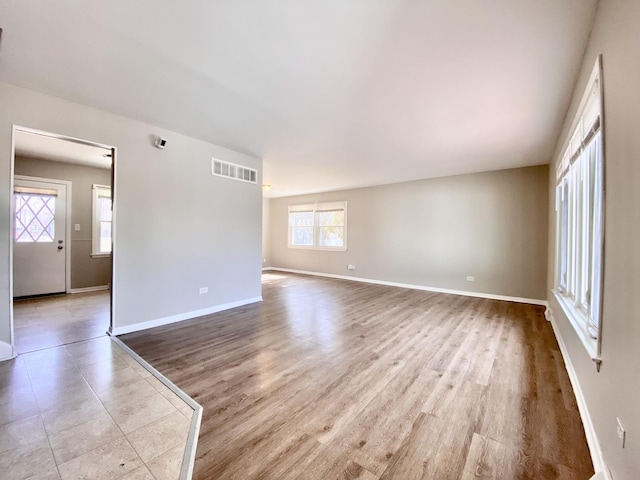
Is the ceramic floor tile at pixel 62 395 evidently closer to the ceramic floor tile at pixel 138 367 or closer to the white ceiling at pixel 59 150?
the ceramic floor tile at pixel 138 367

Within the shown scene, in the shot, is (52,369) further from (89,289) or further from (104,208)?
(104,208)

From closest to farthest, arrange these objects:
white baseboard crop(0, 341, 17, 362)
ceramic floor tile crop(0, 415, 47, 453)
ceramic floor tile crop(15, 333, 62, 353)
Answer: ceramic floor tile crop(0, 415, 47, 453) → white baseboard crop(0, 341, 17, 362) → ceramic floor tile crop(15, 333, 62, 353)

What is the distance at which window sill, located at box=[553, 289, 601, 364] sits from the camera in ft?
5.30

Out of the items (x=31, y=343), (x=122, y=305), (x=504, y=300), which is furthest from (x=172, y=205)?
(x=504, y=300)

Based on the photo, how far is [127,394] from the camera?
2.11 metres

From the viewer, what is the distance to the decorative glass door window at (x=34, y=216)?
4926 mm

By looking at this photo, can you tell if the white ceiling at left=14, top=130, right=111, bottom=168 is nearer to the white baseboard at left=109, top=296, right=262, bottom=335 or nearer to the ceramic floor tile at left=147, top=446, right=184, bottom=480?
the white baseboard at left=109, top=296, right=262, bottom=335

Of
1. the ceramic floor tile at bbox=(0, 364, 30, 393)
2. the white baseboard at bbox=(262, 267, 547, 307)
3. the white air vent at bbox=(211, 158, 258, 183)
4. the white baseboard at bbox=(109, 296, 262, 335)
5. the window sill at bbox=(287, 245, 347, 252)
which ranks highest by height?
the white air vent at bbox=(211, 158, 258, 183)

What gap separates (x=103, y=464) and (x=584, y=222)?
370 cm

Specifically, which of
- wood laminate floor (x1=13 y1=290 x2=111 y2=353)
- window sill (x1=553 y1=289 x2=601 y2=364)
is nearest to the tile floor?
wood laminate floor (x1=13 y1=290 x2=111 y2=353)

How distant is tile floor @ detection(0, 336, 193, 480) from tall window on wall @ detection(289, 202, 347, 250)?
6.09 m

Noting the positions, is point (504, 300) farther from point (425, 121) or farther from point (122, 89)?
point (122, 89)

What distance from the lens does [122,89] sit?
2674 millimetres

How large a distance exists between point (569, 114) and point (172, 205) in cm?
487
